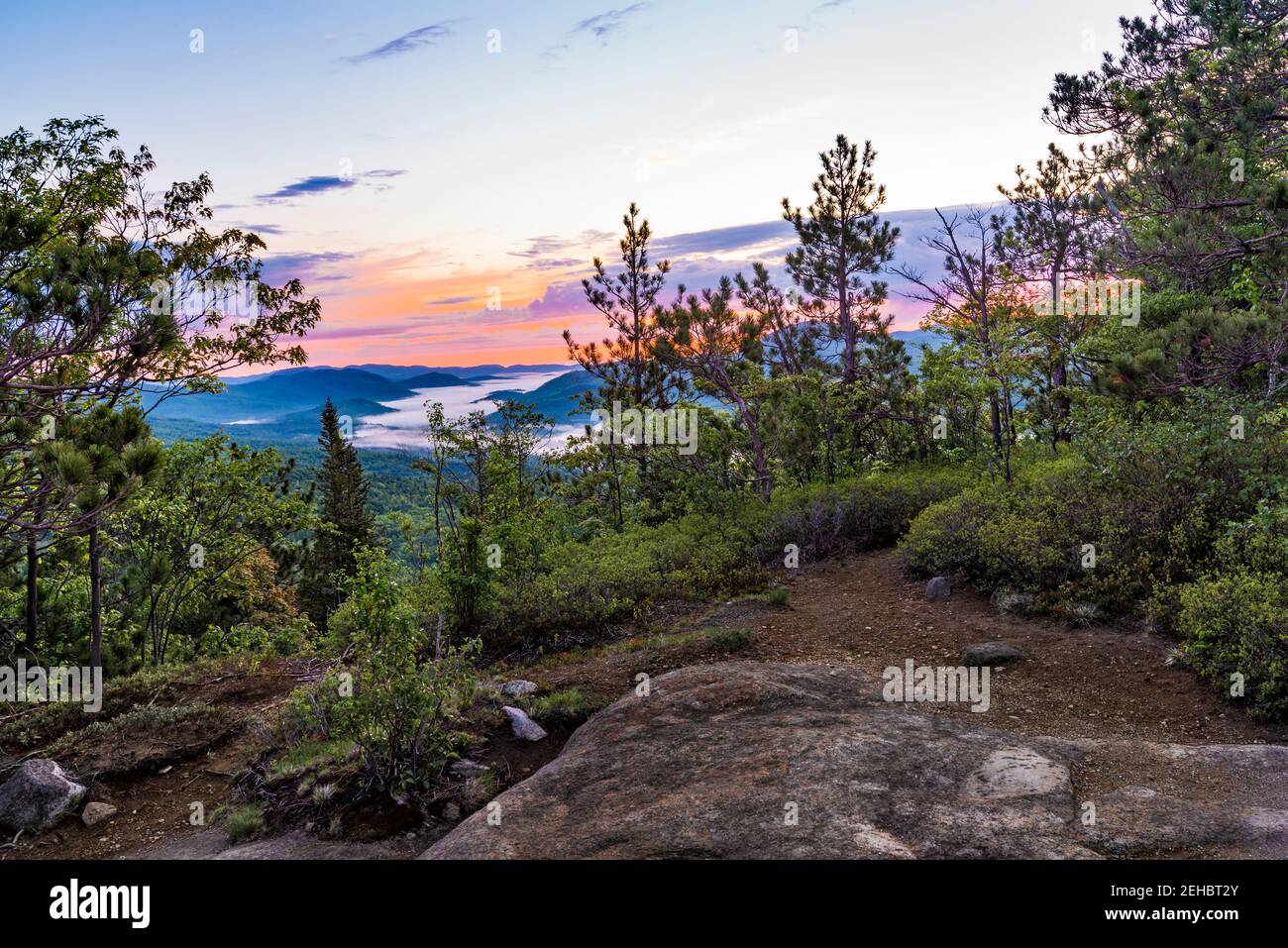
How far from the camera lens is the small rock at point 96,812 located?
268 inches

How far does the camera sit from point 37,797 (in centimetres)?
684

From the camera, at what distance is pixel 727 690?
22.8 ft

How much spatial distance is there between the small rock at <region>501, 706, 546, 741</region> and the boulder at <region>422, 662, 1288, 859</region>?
61 centimetres

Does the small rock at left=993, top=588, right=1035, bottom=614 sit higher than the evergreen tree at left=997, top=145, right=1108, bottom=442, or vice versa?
the evergreen tree at left=997, top=145, right=1108, bottom=442

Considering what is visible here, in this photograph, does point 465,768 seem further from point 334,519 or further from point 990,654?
point 334,519

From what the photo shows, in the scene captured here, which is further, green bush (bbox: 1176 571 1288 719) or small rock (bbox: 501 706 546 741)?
small rock (bbox: 501 706 546 741)

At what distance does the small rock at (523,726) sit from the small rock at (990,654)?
4.57 metres

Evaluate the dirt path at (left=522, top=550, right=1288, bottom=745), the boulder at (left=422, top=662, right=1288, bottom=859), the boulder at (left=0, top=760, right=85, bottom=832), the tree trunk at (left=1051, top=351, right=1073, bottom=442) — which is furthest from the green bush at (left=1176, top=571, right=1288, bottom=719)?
the tree trunk at (left=1051, top=351, right=1073, bottom=442)

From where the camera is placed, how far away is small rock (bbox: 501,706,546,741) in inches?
275

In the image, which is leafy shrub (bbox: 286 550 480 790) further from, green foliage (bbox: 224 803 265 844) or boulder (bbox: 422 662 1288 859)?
boulder (bbox: 422 662 1288 859)

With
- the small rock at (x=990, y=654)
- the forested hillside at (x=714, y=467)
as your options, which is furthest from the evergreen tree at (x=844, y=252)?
the small rock at (x=990, y=654)

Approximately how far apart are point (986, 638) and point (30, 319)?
975 cm

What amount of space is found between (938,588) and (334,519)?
3263 centimetres
